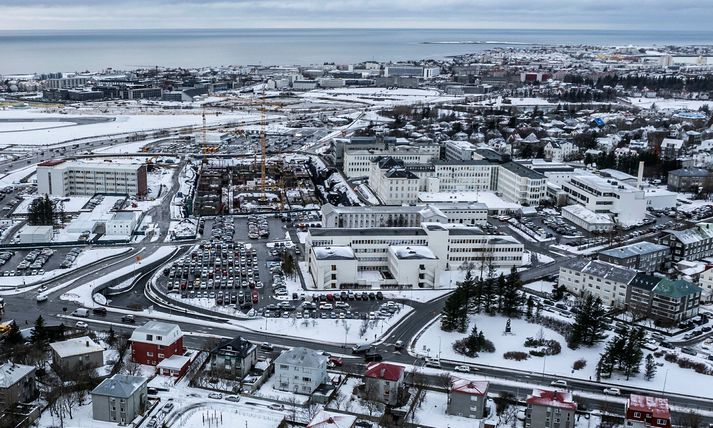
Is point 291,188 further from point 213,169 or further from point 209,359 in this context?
point 209,359

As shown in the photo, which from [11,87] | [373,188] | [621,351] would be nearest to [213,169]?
[373,188]

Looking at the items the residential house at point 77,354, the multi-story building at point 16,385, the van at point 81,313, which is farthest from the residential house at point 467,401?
the van at point 81,313

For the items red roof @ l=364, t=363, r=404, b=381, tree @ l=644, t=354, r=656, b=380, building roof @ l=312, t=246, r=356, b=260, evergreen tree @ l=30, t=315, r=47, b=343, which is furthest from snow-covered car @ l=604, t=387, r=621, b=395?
evergreen tree @ l=30, t=315, r=47, b=343

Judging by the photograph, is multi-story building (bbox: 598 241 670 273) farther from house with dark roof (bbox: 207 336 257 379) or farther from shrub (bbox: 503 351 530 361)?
house with dark roof (bbox: 207 336 257 379)

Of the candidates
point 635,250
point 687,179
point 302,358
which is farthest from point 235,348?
point 687,179

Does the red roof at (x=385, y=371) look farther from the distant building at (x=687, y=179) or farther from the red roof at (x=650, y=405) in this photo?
the distant building at (x=687, y=179)
